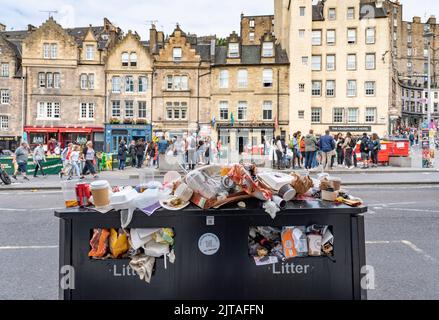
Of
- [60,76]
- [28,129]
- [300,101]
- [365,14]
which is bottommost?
[28,129]

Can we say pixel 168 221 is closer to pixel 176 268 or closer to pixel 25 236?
pixel 176 268

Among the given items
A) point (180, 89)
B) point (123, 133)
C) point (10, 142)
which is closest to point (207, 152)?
point (180, 89)

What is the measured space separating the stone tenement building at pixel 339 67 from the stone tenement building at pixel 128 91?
16.1m

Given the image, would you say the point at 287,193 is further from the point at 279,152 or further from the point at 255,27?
the point at 255,27

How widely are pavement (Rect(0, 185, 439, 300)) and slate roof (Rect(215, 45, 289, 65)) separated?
122 feet

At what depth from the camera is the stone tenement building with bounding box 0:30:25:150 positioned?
45312 millimetres

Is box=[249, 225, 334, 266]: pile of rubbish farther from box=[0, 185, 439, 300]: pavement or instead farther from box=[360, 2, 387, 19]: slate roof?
Result: box=[360, 2, 387, 19]: slate roof

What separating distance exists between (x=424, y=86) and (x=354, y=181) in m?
88.8

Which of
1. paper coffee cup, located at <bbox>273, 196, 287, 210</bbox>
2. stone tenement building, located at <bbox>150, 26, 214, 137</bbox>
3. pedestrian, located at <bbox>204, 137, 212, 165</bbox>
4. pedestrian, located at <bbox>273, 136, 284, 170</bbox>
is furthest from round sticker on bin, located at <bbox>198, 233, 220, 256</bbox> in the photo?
stone tenement building, located at <bbox>150, 26, 214, 137</bbox>

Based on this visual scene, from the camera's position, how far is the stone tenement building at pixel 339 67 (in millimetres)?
46250

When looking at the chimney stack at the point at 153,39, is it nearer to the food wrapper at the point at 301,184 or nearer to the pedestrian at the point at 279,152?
the pedestrian at the point at 279,152
